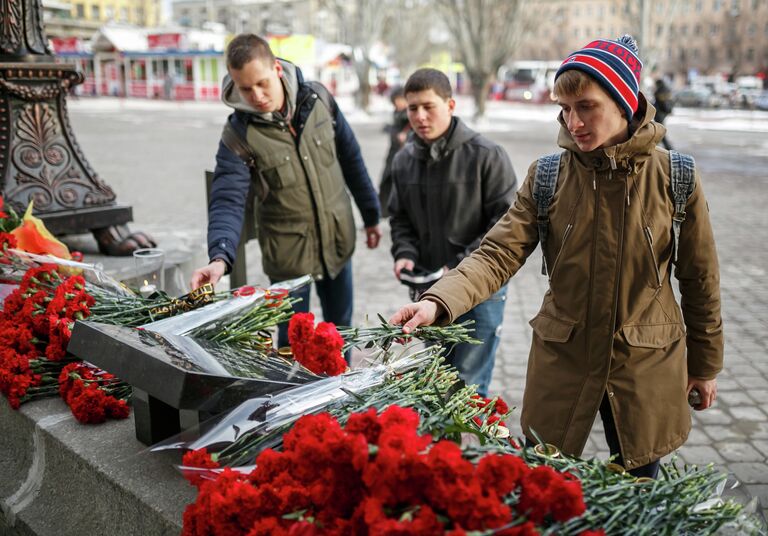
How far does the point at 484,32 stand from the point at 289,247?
24045 mm

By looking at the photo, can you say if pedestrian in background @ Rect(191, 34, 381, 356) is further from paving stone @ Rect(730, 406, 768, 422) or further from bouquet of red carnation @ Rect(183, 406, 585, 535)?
paving stone @ Rect(730, 406, 768, 422)

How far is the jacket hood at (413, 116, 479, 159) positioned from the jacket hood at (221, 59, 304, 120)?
670mm

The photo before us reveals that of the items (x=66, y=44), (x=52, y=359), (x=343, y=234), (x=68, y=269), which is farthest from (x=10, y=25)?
(x=66, y=44)

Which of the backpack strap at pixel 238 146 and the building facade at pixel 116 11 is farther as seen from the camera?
the building facade at pixel 116 11

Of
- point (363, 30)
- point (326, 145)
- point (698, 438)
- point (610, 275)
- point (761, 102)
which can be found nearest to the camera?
point (610, 275)

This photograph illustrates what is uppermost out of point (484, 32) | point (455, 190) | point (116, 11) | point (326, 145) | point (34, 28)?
point (116, 11)

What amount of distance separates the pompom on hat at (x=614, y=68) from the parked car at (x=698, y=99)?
40.2 metres

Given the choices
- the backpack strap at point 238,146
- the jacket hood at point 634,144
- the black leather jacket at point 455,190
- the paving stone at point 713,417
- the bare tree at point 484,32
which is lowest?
the paving stone at point 713,417

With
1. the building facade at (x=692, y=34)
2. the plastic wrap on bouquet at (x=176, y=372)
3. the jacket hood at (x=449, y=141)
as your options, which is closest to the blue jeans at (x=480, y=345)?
the jacket hood at (x=449, y=141)

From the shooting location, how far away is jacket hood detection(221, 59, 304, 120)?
137 inches

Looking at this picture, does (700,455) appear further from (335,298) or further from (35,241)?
(35,241)

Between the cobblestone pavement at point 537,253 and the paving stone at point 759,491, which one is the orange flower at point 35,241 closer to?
the cobblestone pavement at point 537,253

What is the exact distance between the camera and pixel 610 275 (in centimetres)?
222

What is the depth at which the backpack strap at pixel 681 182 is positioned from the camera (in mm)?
2156
